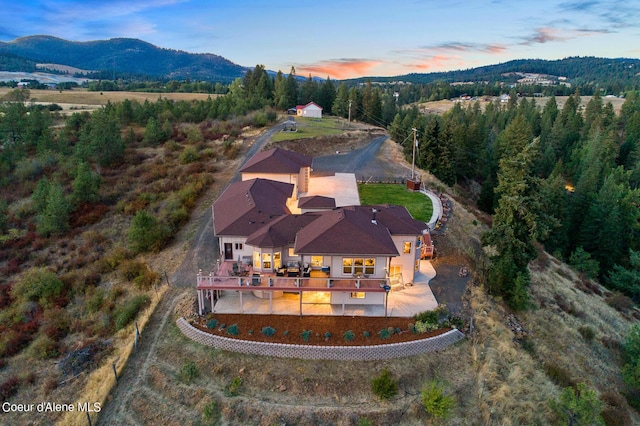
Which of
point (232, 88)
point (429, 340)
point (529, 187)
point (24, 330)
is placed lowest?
point (24, 330)

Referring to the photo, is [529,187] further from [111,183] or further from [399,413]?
[111,183]

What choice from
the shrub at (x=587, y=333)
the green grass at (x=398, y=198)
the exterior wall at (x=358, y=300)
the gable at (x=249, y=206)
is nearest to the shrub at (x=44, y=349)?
the gable at (x=249, y=206)

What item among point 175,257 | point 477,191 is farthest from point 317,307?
Answer: point 477,191

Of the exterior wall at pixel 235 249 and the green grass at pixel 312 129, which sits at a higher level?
the green grass at pixel 312 129

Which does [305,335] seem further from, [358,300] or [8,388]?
[8,388]

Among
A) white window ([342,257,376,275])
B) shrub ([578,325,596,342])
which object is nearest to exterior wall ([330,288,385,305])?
white window ([342,257,376,275])

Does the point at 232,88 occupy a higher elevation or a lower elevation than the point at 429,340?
higher

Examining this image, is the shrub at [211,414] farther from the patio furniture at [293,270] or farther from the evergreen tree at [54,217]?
the evergreen tree at [54,217]
